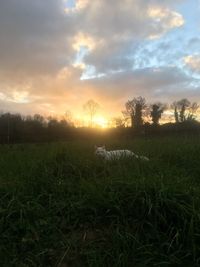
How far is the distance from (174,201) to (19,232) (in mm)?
1818

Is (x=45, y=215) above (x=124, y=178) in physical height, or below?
below

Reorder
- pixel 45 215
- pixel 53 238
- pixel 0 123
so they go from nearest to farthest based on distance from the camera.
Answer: pixel 53 238, pixel 45 215, pixel 0 123

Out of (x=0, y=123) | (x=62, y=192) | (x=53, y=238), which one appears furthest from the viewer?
(x=0, y=123)

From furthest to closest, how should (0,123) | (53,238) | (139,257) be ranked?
(0,123)
(53,238)
(139,257)

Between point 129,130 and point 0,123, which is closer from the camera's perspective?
point 129,130

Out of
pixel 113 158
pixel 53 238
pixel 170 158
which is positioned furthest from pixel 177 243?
pixel 170 158

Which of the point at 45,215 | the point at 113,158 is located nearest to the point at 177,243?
the point at 45,215

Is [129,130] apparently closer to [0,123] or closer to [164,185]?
[164,185]

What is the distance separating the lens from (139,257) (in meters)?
3.40

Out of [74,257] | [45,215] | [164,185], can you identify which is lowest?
[74,257]

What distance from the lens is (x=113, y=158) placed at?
6867 mm

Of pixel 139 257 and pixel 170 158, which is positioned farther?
pixel 170 158

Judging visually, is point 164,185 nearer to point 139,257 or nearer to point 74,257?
point 139,257

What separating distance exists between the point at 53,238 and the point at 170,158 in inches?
165
